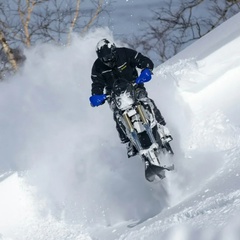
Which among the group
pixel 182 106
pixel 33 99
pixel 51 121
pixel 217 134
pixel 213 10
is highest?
pixel 213 10

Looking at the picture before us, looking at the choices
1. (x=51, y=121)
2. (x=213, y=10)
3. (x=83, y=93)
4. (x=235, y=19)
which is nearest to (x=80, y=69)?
(x=83, y=93)

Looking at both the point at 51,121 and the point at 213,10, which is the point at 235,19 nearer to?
the point at 51,121

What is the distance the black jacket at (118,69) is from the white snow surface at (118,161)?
1224 mm

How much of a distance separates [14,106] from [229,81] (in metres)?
4.26

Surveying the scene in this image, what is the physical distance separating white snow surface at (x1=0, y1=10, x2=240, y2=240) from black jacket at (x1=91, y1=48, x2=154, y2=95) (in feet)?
4.02

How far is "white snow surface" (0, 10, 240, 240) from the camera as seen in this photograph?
636 cm

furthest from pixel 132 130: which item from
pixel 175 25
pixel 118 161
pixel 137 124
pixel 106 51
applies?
pixel 175 25

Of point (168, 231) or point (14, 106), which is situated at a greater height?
point (14, 106)

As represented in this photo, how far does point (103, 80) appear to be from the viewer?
7652 millimetres

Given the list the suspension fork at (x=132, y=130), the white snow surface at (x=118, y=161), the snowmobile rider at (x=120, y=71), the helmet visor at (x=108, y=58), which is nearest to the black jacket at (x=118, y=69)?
the snowmobile rider at (x=120, y=71)

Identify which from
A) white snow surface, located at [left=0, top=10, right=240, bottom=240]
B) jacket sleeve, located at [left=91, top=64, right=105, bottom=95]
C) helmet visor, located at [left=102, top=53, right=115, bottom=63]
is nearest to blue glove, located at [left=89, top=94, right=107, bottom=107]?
jacket sleeve, located at [left=91, top=64, right=105, bottom=95]

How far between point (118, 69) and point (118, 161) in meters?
1.61

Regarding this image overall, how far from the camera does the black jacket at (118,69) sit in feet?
24.8

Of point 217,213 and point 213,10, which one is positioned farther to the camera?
point 213,10
